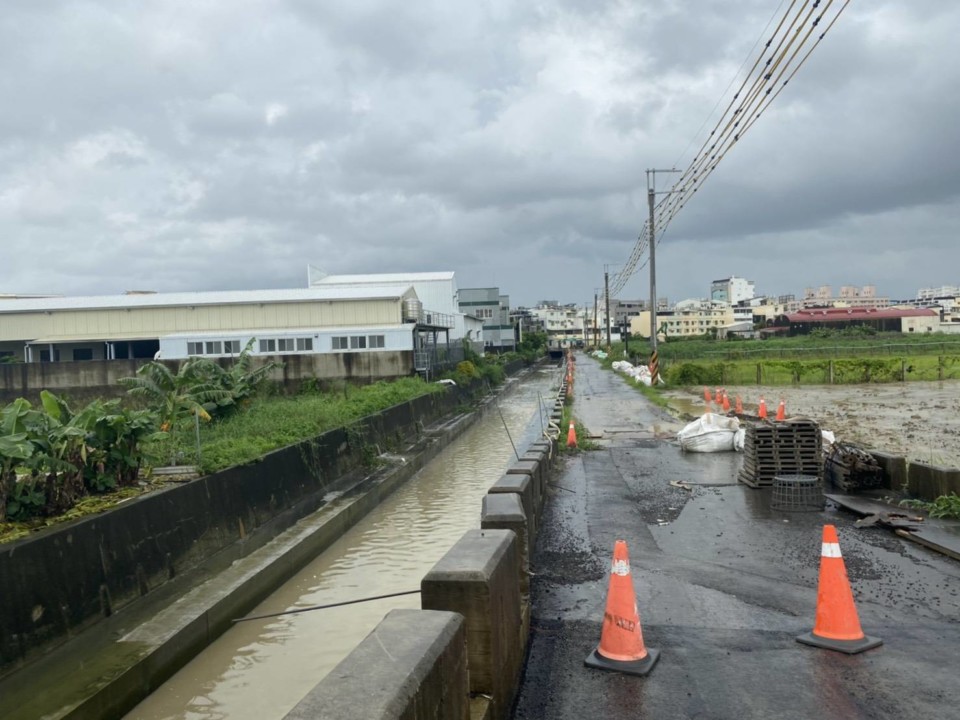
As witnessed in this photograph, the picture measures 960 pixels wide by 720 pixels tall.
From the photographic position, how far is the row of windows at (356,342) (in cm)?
4147

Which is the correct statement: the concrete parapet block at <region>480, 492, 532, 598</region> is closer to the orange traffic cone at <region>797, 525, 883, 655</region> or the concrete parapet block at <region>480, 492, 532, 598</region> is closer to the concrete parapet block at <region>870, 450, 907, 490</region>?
the orange traffic cone at <region>797, 525, 883, 655</region>

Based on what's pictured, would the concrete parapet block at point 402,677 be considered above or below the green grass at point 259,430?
above

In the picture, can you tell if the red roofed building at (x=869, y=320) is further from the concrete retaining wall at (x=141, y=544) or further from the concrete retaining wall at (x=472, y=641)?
the concrete retaining wall at (x=472, y=641)

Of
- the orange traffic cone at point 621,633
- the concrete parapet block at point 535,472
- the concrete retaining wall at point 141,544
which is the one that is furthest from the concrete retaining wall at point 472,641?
the concrete retaining wall at point 141,544

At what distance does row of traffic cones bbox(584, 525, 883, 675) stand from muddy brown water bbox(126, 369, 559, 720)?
3.42 meters

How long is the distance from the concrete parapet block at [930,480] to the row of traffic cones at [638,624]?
5.10 m

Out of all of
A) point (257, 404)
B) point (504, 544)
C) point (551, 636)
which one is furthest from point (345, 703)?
point (257, 404)

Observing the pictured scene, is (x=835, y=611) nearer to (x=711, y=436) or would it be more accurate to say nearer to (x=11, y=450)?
(x=11, y=450)

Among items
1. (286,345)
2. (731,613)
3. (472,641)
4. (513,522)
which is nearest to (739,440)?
(731,613)

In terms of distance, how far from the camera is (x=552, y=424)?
2086cm

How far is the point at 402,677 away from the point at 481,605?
145 centimetres

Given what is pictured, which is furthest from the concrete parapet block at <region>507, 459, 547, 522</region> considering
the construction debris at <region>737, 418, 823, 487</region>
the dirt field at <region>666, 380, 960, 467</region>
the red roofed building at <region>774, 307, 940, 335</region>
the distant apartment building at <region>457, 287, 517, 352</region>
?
the red roofed building at <region>774, 307, 940, 335</region>

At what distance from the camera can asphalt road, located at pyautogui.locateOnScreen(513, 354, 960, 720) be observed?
16.5 ft

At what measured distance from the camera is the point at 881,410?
84.9 ft
